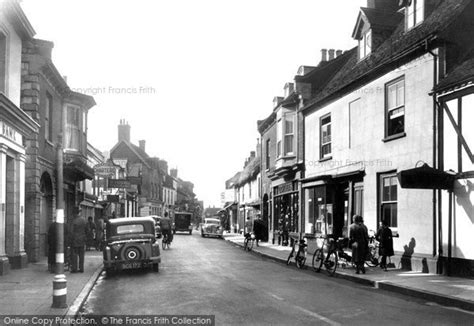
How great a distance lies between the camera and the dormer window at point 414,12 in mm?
17281

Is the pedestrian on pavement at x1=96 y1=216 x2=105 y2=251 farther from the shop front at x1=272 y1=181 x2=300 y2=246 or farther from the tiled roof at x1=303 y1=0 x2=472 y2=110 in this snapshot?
the tiled roof at x1=303 y1=0 x2=472 y2=110

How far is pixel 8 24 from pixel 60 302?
958 cm

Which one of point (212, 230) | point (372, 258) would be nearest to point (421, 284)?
point (372, 258)

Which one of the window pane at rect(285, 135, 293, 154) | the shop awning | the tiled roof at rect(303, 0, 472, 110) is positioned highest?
the tiled roof at rect(303, 0, 472, 110)

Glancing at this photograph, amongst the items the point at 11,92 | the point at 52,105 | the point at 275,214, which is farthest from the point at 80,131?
the point at 275,214

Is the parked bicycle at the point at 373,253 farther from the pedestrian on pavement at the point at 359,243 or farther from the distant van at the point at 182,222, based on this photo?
the distant van at the point at 182,222

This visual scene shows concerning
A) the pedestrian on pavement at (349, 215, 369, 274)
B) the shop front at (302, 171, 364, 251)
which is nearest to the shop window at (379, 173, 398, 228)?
the shop front at (302, 171, 364, 251)

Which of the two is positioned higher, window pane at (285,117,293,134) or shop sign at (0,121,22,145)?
window pane at (285,117,293,134)

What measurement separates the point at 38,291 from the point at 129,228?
5.97 metres

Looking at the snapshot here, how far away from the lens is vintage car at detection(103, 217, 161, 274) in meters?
15.5

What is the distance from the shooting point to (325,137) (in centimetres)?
2303

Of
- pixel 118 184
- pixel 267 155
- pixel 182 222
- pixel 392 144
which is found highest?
pixel 267 155

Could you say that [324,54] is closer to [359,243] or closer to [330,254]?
[330,254]

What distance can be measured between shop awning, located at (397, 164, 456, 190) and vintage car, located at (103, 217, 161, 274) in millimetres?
7475
